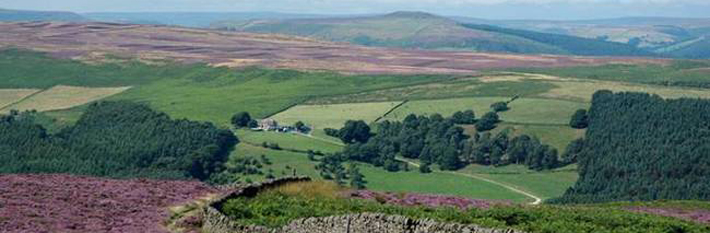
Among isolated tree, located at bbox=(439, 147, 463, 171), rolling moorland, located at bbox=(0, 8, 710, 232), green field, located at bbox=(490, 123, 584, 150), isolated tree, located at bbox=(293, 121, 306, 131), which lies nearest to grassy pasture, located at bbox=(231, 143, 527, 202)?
rolling moorland, located at bbox=(0, 8, 710, 232)

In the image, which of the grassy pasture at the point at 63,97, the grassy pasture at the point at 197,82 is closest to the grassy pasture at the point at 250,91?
the grassy pasture at the point at 197,82

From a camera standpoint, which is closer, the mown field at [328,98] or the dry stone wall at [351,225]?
the dry stone wall at [351,225]

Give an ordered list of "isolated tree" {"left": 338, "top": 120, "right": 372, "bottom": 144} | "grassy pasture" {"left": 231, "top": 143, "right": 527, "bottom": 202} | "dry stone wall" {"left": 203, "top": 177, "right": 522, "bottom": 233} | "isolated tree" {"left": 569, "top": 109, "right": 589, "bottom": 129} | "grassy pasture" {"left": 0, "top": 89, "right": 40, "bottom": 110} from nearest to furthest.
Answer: "dry stone wall" {"left": 203, "top": 177, "right": 522, "bottom": 233} → "grassy pasture" {"left": 231, "top": 143, "right": 527, "bottom": 202} → "isolated tree" {"left": 569, "top": 109, "right": 589, "bottom": 129} → "isolated tree" {"left": 338, "top": 120, "right": 372, "bottom": 144} → "grassy pasture" {"left": 0, "top": 89, "right": 40, "bottom": 110}

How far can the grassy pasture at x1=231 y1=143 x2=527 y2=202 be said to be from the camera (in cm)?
7488

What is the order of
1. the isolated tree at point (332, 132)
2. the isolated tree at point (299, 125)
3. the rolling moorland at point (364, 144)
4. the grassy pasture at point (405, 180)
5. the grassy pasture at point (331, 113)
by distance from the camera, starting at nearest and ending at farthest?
1. the rolling moorland at point (364, 144)
2. the grassy pasture at point (405, 180)
3. the isolated tree at point (332, 132)
4. the isolated tree at point (299, 125)
5. the grassy pasture at point (331, 113)

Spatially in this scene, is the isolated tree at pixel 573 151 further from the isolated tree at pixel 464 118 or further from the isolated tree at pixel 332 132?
the isolated tree at pixel 332 132

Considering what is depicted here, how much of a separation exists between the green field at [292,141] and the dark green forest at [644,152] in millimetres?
24087

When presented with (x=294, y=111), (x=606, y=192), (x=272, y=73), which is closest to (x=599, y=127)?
(x=606, y=192)

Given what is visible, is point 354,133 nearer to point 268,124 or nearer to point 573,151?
point 268,124

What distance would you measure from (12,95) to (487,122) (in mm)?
79963

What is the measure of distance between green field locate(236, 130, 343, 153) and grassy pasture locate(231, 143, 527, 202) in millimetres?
4033

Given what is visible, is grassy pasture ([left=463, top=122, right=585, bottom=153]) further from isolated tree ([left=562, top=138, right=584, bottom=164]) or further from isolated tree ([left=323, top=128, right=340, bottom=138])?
isolated tree ([left=323, top=128, right=340, bottom=138])

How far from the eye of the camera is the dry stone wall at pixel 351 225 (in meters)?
24.2

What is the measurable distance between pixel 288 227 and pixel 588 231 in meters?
8.01
